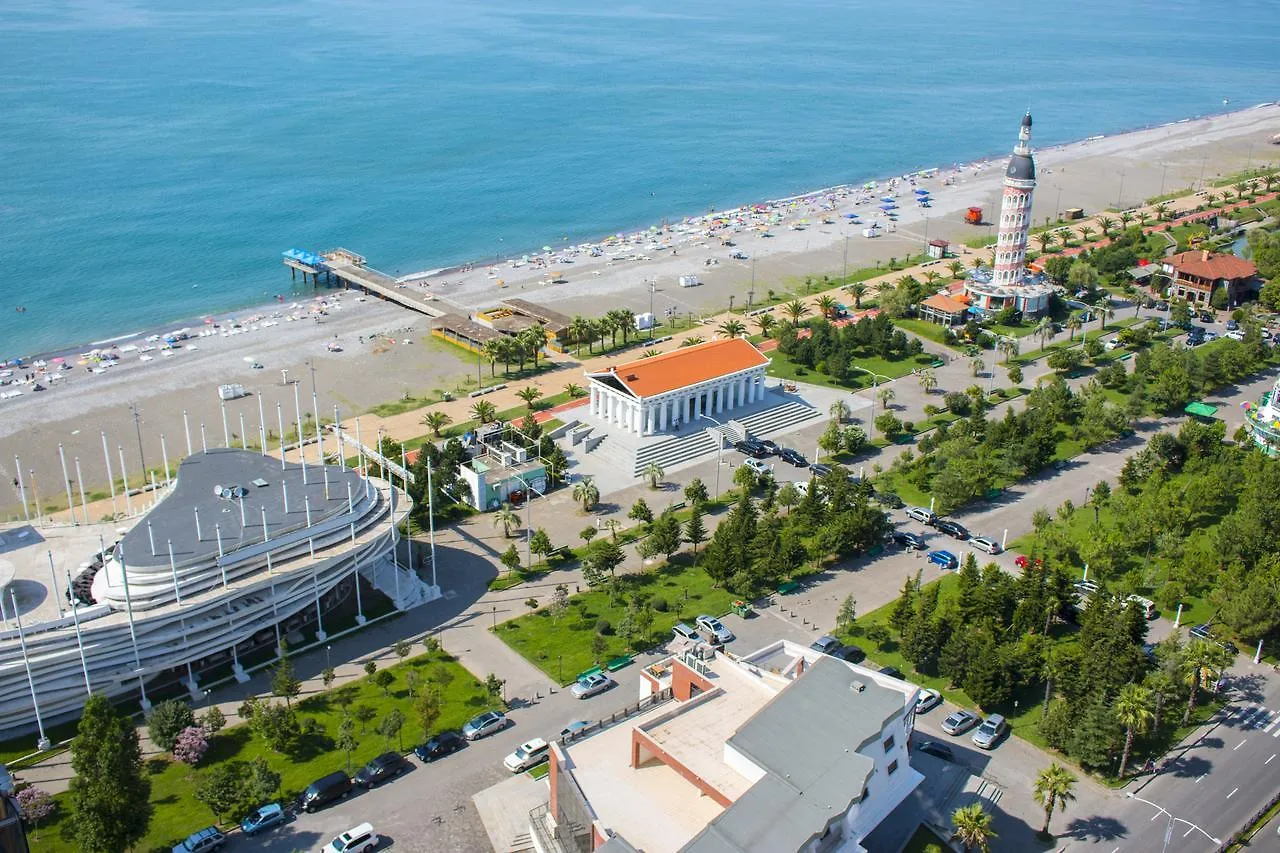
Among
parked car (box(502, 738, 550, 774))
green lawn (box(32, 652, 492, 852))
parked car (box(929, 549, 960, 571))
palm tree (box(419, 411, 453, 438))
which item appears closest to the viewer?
green lawn (box(32, 652, 492, 852))

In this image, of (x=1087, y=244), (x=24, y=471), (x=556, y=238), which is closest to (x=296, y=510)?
(x=24, y=471)

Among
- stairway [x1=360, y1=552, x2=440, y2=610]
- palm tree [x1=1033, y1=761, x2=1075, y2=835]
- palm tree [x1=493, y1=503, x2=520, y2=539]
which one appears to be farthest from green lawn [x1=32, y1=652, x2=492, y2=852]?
palm tree [x1=1033, y1=761, x2=1075, y2=835]

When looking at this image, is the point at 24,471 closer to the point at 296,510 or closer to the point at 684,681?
the point at 296,510

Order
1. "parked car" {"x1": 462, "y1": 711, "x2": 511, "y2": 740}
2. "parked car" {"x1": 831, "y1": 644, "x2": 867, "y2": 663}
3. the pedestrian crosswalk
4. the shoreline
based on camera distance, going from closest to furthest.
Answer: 1. "parked car" {"x1": 462, "y1": 711, "x2": 511, "y2": 740}
2. the pedestrian crosswalk
3. "parked car" {"x1": 831, "y1": 644, "x2": 867, "y2": 663}
4. the shoreline

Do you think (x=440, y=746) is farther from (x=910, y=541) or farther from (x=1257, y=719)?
(x=1257, y=719)

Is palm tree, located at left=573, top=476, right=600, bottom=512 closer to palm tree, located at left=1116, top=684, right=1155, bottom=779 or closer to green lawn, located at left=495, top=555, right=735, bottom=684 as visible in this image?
green lawn, located at left=495, top=555, right=735, bottom=684
